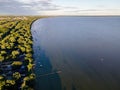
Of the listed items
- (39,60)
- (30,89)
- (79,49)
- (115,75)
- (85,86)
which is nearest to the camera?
(30,89)

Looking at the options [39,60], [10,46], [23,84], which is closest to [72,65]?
[39,60]

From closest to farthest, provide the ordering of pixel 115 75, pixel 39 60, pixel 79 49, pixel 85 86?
pixel 85 86
pixel 115 75
pixel 39 60
pixel 79 49

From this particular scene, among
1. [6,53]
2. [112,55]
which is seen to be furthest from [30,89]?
[112,55]

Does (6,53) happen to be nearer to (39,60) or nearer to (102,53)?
(39,60)

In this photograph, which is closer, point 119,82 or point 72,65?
point 119,82

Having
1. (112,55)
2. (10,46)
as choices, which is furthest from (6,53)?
(112,55)

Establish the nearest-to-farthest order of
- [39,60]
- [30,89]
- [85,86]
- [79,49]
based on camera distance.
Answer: [30,89] → [85,86] → [39,60] → [79,49]

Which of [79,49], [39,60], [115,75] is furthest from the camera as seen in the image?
[79,49]

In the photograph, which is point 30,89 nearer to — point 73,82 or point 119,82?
point 73,82

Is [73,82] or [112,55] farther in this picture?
[112,55]
